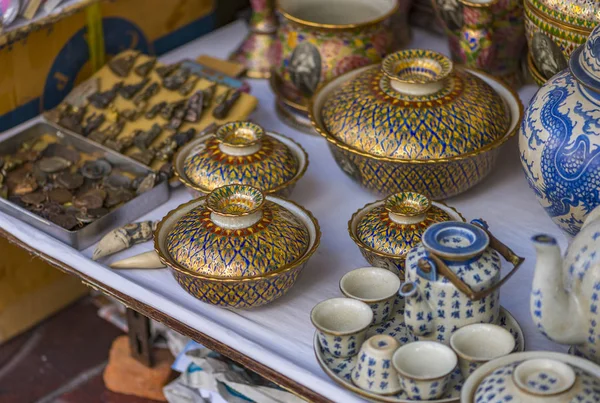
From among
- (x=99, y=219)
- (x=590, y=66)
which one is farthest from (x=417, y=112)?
(x=99, y=219)

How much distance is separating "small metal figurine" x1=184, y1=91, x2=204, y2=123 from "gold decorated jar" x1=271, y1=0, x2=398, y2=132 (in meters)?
0.16

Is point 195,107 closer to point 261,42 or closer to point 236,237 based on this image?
point 261,42

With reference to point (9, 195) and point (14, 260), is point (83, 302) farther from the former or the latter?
point (9, 195)

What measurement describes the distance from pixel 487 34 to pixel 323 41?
0.99 ft

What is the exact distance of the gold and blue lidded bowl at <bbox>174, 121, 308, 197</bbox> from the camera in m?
1.41

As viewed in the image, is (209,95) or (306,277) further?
(209,95)

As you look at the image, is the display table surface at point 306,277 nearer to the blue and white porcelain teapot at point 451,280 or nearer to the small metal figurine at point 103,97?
the blue and white porcelain teapot at point 451,280

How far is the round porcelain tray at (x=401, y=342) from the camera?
1.07 meters

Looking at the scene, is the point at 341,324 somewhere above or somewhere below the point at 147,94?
above

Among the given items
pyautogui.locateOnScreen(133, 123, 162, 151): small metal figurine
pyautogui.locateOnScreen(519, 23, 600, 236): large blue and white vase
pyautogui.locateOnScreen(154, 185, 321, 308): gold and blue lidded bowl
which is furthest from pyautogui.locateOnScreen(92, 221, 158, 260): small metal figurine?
pyautogui.locateOnScreen(519, 23, 600, 236): large blue and white vase

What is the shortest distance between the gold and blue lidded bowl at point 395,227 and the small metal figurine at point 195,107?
0.51 metres

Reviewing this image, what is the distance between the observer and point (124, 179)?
5.22 ft

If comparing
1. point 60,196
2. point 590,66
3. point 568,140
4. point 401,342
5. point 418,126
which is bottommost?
point 60,196

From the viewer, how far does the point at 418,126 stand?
1380 mm
